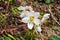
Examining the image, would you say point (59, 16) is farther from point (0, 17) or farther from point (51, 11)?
point (0, 17)

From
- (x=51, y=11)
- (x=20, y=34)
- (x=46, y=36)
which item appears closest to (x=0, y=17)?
(x=20, y=34)

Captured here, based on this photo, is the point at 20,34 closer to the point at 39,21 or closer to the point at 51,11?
the point at 39,21

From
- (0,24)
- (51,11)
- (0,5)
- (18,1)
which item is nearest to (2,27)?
(0,24)

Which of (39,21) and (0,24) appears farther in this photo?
(0,24)

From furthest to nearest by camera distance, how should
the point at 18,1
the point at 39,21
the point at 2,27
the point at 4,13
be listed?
1. the point at 18,1
2. the point at 4,13
3. the point at 2,27
4. the point at 39,21

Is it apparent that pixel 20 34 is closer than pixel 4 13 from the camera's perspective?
Yes

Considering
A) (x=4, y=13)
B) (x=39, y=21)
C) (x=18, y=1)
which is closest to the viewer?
(x=39, y=21)

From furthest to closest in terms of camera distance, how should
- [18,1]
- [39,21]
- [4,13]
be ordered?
1. [18,1]
2. [4,13]
3. [39,21]

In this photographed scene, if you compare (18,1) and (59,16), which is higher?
(18,1)

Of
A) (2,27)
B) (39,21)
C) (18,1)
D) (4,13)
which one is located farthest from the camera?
(18,1)
